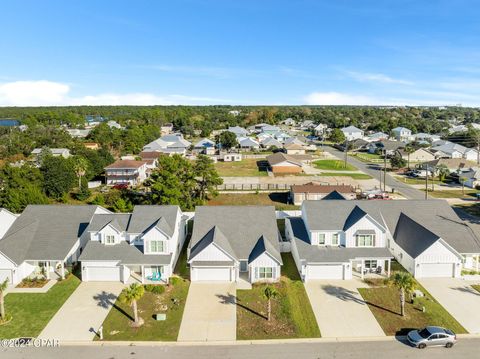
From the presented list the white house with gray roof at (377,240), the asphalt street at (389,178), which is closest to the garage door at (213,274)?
the white house with gray roof at (377,240)

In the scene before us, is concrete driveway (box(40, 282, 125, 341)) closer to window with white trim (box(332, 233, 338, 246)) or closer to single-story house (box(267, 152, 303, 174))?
window with white trim (box(332, 233, 338, 246))

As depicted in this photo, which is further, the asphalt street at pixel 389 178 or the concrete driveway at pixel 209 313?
the asphalt street at pixel 389 178

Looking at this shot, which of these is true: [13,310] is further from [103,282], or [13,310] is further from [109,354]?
[109,354]

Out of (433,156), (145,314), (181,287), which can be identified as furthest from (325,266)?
(433,156)

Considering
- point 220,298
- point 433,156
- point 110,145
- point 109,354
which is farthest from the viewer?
point 110,145

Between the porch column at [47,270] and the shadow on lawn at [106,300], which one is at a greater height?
the porch column at [47,270]

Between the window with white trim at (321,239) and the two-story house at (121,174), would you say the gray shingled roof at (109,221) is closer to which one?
the window with white trim at (321,239)
